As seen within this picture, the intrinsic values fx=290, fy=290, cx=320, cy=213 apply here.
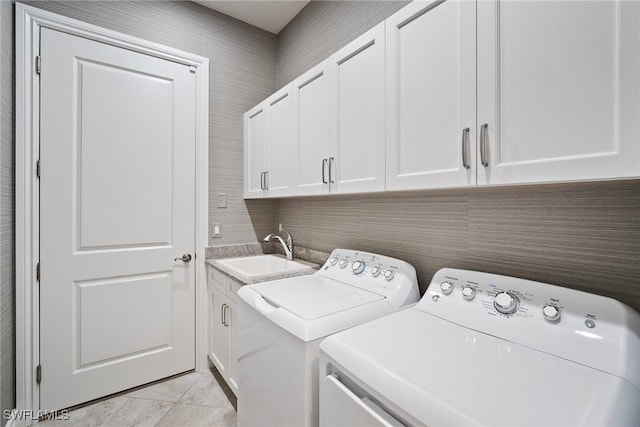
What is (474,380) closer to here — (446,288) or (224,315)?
(446,288)

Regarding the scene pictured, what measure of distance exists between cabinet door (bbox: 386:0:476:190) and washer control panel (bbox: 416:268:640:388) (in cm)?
40

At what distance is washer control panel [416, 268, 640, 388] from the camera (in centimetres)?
74

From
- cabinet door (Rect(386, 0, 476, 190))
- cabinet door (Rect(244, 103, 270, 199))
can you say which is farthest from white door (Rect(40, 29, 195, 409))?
cabinet door (Rect(386, 0, 476, 190))

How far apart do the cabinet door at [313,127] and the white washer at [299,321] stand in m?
0.48

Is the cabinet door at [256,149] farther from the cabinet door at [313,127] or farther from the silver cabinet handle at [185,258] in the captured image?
the silver cabinet handle at [185,258]

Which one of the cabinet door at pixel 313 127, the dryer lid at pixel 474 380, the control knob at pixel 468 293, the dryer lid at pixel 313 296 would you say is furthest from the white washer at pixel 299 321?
the cabinet door at pixel 313 127

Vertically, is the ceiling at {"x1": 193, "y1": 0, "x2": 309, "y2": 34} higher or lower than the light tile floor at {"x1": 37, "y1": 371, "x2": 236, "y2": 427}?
higher

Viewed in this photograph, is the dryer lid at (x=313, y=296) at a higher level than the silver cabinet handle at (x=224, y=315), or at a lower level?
higher

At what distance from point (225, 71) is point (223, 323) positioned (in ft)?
6.33

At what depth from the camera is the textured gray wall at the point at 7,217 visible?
4.75 ft

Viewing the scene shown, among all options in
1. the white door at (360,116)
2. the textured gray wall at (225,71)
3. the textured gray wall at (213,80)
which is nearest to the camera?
the white door at (360,116)

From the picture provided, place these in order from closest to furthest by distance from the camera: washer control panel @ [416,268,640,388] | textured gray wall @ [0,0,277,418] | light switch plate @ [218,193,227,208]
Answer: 1. washer control panel @ [416,268,640,388]
2. textured gray wall @ [0,0,277,418]
3. light switch plate @ [218,193,227,208]

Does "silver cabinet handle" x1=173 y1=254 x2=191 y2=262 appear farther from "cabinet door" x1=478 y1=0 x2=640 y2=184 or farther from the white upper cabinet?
"cabinet door" x1=478 y1=0 x2=640 y2=184

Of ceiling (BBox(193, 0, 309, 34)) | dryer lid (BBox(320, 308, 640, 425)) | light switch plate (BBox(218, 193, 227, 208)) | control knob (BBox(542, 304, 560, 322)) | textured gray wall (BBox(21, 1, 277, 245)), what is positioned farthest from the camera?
light switch plate (BBox(218, 193, 227, 208))
